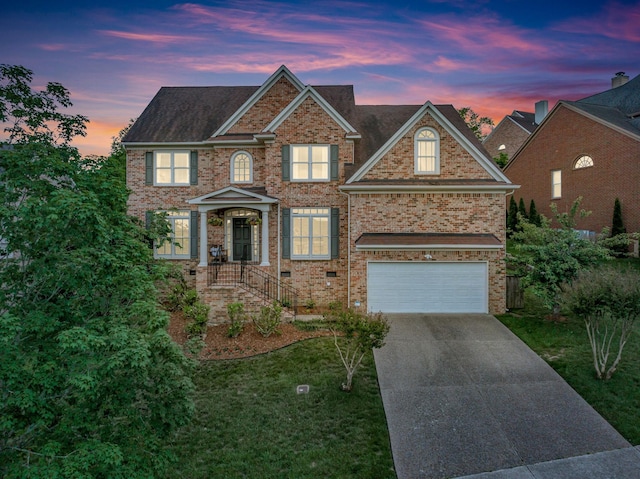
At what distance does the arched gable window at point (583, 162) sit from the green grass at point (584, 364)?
14.2 meters

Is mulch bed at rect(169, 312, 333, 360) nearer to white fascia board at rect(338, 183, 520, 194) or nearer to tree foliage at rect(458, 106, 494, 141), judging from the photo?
white fascia board at rect(338, 183, 520, 194)

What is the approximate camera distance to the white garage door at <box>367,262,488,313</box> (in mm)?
12531

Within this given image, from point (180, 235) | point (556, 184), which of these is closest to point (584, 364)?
point (180, 235)

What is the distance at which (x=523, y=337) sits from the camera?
10203 millimetres

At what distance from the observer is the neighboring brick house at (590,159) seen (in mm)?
19078

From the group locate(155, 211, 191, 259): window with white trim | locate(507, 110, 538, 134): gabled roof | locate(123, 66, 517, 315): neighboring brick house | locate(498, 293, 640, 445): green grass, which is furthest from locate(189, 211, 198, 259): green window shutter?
locate(507, 110, 538, 134): gabled roof

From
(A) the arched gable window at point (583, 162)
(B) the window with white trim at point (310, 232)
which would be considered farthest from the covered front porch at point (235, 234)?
(A) the arched gable window at point (583, 162)

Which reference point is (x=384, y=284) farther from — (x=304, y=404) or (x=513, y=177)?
(x=513, y=177)

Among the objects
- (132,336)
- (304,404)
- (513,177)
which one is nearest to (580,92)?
(513,177)

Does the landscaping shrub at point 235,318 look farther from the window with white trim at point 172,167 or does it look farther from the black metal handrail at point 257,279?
the window with white trim at point 172,167

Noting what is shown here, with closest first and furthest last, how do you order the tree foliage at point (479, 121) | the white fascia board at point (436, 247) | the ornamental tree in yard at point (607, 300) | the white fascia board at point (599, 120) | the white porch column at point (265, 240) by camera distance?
the ornamental tree in yard at point (607, 300) → the white fascia board at point (436, 247) → the white porch column at point (265, 240) → the white fascia board at point (599, 120) → the tree foliage at point (479, 121)

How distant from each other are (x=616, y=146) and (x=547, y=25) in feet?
28.2

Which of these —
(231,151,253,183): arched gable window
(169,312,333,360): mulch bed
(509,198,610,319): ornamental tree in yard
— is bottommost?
(169,312,333,360): mulch bed

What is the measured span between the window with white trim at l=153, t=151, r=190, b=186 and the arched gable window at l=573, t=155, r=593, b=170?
75.8 ft
